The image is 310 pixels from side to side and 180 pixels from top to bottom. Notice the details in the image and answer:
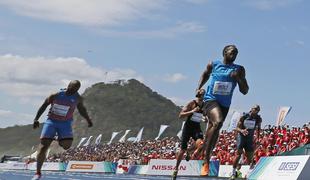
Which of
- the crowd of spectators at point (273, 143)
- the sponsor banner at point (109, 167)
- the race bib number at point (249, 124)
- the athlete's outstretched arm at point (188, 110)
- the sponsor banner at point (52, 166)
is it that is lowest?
the sponsor banner at point (52, 166)

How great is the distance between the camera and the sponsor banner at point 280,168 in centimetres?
1457

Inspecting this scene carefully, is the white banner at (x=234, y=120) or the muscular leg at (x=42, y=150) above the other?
the muscular leg at (x=42, y=150)

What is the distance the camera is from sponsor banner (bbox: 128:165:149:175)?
3525 cm

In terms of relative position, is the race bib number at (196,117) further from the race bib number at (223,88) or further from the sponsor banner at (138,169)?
the sponsor banner at (138,169)

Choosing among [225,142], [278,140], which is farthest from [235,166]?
[225,142]

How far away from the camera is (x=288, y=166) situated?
49.6 ft

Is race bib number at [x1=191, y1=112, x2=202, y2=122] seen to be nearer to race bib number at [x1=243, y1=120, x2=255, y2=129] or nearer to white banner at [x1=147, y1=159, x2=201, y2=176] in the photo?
race bib number at [x1=243, y1=120, x2=255, y2=129]

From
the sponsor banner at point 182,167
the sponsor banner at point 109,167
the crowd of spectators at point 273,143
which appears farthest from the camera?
the sponsor banner at point 109,167

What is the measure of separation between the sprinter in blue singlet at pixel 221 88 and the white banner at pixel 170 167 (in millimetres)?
18306

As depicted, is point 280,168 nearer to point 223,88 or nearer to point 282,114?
point 223,88

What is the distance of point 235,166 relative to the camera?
16.9 m

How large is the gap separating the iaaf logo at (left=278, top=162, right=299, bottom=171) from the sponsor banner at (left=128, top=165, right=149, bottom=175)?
19.7 m

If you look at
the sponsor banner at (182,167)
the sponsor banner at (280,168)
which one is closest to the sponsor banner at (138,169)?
the sponsor banner at (182,167)

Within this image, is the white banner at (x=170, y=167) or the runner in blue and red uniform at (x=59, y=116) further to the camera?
the white banner at (x=170, y=167)
